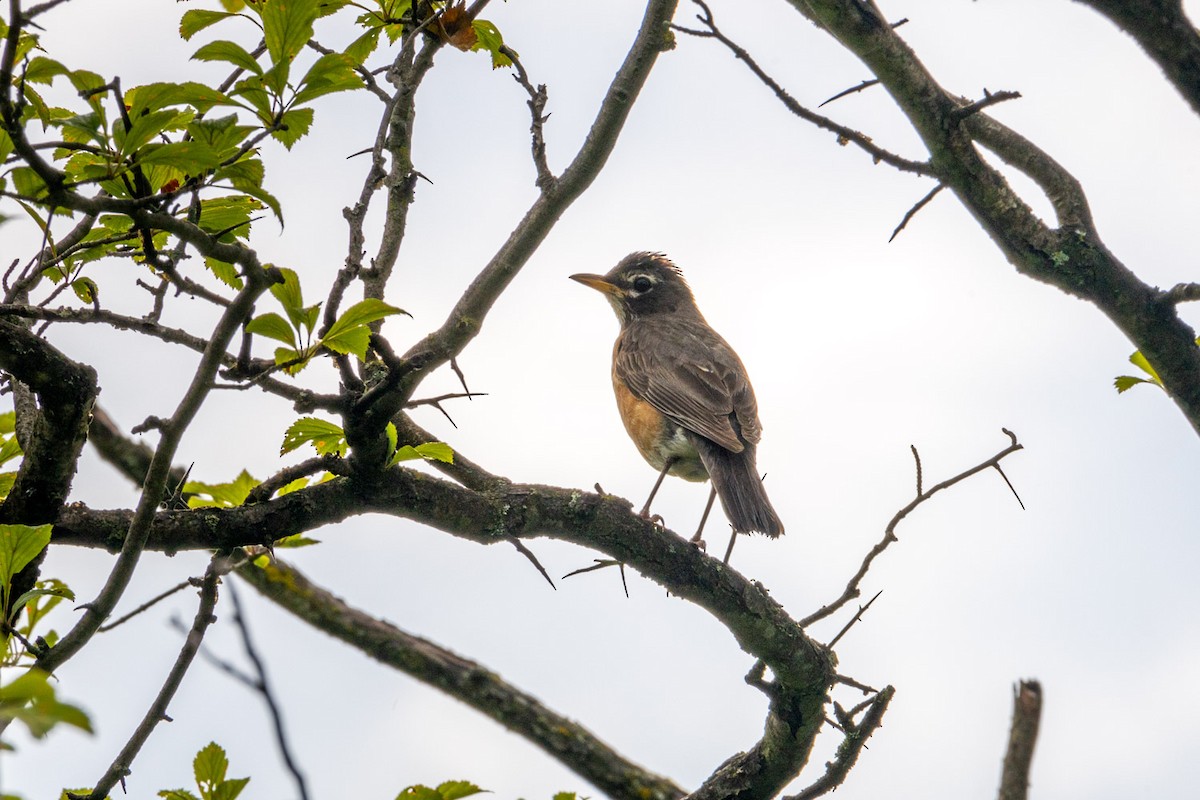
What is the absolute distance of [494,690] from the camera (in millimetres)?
4891

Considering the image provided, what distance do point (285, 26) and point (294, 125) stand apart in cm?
24

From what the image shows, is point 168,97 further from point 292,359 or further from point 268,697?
point 268,697

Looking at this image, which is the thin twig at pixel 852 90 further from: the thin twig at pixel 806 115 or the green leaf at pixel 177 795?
the green leaf at pixel 177 795

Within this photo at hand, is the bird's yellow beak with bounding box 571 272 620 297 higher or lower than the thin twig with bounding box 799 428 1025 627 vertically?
higher

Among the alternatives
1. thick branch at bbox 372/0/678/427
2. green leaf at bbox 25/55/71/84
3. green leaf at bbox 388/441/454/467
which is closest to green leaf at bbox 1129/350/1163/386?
thick branch at bbox 372/0/678/427

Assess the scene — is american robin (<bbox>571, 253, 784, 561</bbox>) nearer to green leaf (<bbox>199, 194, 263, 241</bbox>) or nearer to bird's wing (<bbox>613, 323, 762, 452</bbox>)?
bird's wing (<bbox>613, 323, 762, 452</bbox>)

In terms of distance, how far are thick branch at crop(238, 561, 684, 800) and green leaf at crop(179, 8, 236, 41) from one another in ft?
8.27

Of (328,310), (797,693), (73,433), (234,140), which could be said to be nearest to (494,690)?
(797,693)

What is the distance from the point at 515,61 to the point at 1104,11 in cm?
187

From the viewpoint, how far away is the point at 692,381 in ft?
22.9

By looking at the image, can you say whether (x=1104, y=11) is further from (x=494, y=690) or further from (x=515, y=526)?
(x=494, y=690)

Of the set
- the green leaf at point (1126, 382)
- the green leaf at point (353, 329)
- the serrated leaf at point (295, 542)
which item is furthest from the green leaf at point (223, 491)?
the green leaf at point (1126, 382)

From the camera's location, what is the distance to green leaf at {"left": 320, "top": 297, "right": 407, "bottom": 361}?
2527 mm

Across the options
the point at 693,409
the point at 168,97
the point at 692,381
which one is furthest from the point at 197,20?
the point at 692,381
